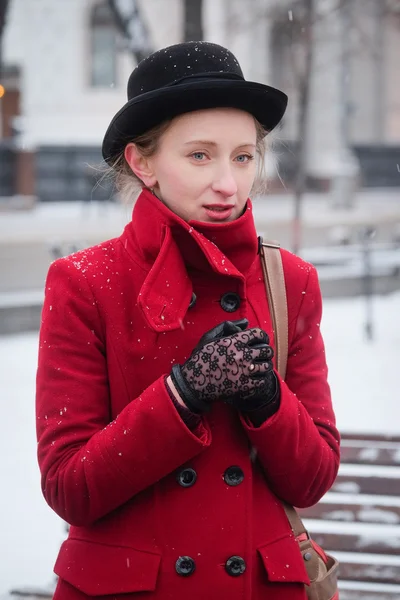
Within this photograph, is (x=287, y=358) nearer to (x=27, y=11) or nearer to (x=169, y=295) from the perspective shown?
(x=169, y=295)

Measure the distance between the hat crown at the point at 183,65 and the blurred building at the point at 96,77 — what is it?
1894cm

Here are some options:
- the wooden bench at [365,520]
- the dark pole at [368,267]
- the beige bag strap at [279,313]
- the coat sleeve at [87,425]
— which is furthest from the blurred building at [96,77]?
the coat sleeve at [87,425]

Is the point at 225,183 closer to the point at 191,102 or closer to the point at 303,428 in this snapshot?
the point at 191,102

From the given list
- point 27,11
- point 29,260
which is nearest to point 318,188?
point 27,11

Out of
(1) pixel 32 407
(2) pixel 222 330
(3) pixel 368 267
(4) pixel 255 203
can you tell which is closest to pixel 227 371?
(2) pixel 222 330

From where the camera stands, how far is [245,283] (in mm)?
1802

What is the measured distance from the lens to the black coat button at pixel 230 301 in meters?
1.77

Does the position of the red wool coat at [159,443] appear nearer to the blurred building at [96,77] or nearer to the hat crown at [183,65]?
the hat crown at [183,65]

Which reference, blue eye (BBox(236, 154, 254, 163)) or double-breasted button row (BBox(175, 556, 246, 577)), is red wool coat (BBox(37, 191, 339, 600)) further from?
blue eye (BBox(236, 154, 254, 163))

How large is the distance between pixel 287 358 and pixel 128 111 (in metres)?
0.61

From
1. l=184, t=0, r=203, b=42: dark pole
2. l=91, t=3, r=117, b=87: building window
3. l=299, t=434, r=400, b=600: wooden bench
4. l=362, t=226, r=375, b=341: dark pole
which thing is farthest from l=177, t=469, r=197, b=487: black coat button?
l=91, t=3, r=117, b=87: building window

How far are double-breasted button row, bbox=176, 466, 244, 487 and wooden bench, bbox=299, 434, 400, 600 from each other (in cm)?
184

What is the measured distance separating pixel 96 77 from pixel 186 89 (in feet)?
77.2

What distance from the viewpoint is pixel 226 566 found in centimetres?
169
